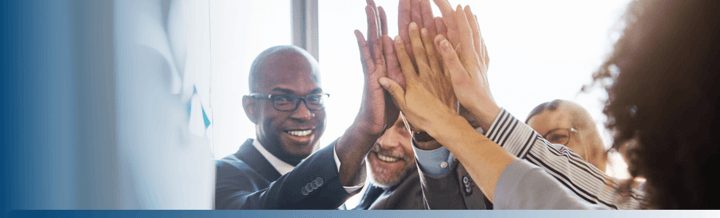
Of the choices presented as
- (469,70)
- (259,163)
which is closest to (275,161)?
(259,163)

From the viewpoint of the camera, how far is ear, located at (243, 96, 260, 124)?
59.9 inches

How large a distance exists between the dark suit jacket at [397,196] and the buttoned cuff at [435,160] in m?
0.04

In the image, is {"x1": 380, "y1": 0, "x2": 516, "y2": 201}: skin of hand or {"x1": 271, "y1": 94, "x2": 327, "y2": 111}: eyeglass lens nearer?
{"x1": 380, "y1": 0, "x2": 516, "y2": 201}: skin of hand

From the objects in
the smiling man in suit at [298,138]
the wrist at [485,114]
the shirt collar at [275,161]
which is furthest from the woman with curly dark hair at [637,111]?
the shirt collar at [275,161]

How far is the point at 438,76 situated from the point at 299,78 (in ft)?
1.39

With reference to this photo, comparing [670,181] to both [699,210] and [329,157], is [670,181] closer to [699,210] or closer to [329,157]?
[699,210]

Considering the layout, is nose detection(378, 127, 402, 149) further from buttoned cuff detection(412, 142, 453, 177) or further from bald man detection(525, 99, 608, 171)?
bald man detection(525, 99, 608, 171)

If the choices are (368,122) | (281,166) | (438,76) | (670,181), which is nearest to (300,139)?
(281,166)

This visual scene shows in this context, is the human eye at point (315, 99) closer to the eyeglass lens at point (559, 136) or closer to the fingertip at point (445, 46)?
the fingertip at point (445, 46)

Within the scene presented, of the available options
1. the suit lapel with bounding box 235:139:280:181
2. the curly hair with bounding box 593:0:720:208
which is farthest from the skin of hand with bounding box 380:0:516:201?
the suit lapel with bounding box 235:139:280:181

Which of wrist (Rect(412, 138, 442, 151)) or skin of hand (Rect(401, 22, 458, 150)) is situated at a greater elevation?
skin of hand (Rect(401, 22, 458, 150))

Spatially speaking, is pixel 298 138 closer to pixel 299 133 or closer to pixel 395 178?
pixel 299 133

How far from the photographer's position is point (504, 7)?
1476mm

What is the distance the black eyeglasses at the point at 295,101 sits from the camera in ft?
4.91
